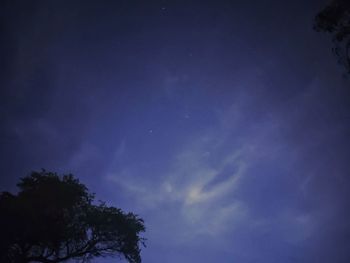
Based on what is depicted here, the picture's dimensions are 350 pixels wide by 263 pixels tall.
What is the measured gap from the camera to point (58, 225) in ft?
93.1

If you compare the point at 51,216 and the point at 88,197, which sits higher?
the point at 88,197

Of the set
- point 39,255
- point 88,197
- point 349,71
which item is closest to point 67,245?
point 39,255

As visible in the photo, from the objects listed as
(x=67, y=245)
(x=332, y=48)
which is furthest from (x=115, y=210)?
(x=332, y=48)

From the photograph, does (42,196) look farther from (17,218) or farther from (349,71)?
(349,71)

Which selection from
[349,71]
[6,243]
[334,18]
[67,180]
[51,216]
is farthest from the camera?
[67,180]

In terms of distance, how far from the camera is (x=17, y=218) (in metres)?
26.8

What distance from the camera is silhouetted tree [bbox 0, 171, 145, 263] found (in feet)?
88.1

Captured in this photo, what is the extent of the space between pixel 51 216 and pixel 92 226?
420 cm

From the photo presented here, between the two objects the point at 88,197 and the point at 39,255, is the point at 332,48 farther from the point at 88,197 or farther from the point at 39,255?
the point at 39,255

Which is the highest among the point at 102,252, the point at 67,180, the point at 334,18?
the point at 67,180

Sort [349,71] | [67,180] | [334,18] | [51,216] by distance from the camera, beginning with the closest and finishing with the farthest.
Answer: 1. [349,71]
2. [334,18]
3. [51,216]
4. [67,180]

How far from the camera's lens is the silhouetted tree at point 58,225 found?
2684 cm

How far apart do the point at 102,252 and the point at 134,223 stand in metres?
4.26

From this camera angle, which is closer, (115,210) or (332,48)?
(332,48)
